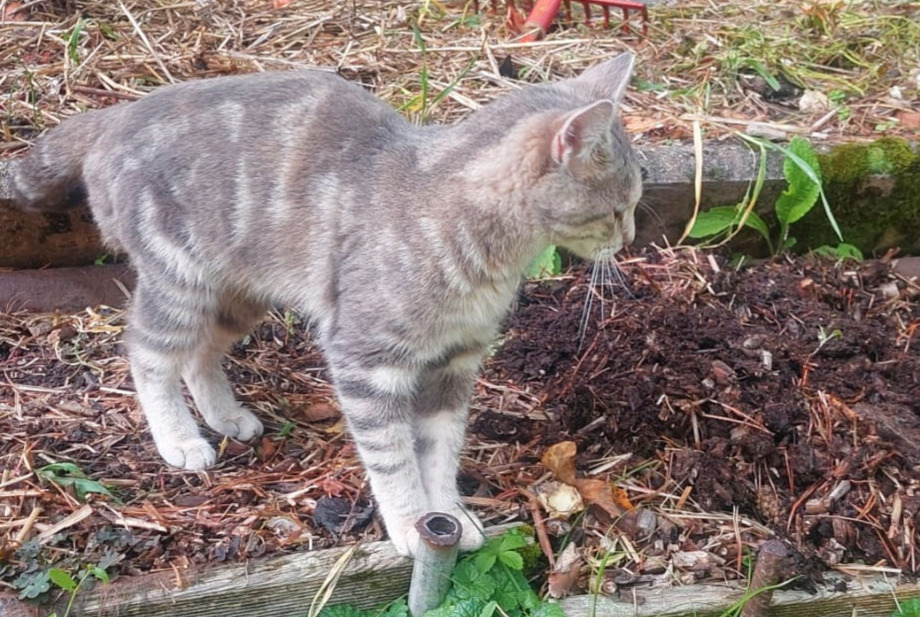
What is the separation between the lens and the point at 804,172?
396 centimetres

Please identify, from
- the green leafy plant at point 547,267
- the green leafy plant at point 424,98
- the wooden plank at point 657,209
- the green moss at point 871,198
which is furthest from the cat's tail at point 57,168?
the green moss at point 871,198

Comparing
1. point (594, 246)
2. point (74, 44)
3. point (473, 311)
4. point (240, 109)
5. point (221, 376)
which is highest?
point (240, 109)

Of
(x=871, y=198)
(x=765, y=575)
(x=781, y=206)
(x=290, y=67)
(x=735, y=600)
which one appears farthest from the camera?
(x=290, y=67)

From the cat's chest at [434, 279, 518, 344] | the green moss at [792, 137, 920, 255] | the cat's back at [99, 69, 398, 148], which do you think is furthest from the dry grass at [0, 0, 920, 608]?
the cat's back at [99, 69, 398, 148]

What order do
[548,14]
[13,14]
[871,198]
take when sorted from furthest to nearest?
[548,14]
[13,14]
[871,198]

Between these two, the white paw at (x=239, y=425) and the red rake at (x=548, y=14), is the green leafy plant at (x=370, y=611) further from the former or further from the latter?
the red rake at (x=548, y=14)

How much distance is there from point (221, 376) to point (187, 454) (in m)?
0.33

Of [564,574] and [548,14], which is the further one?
[548,14]

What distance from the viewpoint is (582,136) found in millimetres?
2578

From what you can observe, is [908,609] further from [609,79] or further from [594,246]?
[609,79]

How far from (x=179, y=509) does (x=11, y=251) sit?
1.45 m

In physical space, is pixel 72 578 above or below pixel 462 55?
below

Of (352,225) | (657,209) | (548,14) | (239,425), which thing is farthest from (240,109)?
(548,14)

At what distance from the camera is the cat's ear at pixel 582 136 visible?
2.51 m
